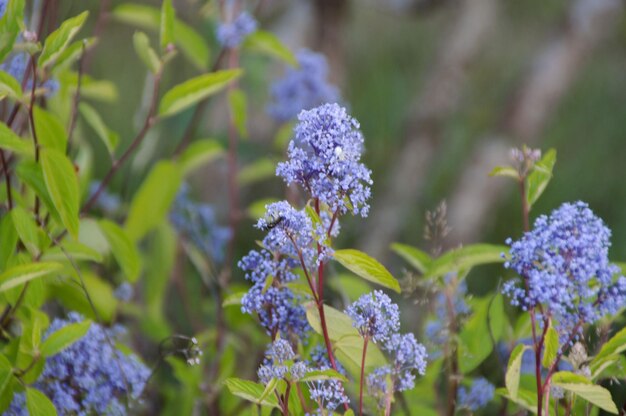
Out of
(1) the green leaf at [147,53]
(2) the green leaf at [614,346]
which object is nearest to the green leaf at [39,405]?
(1) the green leaf at [147,53]

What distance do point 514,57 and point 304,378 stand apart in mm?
3852

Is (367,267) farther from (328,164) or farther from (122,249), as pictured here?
(122,249)

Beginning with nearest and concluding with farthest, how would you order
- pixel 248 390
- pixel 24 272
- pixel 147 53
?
pixel 248 390
pixel 24 272
pixel 147 53

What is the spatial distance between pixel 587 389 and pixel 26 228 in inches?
24.0

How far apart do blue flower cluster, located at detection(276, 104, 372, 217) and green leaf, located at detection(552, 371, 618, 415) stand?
0.78ft

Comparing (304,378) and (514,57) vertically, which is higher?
(514,57)

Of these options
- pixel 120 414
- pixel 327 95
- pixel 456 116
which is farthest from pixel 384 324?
pixel 456 116

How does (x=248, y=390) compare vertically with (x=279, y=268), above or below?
below

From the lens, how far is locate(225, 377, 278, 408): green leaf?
2.38ft

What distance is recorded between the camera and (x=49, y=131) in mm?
1032

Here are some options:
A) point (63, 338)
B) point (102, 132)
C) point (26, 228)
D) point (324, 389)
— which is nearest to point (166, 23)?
point (102, 132)

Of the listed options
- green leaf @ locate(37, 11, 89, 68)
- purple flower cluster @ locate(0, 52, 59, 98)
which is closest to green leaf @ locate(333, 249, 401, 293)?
green leaf @ locate(37, 11, 89, 68)

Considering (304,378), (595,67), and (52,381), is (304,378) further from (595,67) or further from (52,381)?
(595,67)

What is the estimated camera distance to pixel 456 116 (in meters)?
3.76
